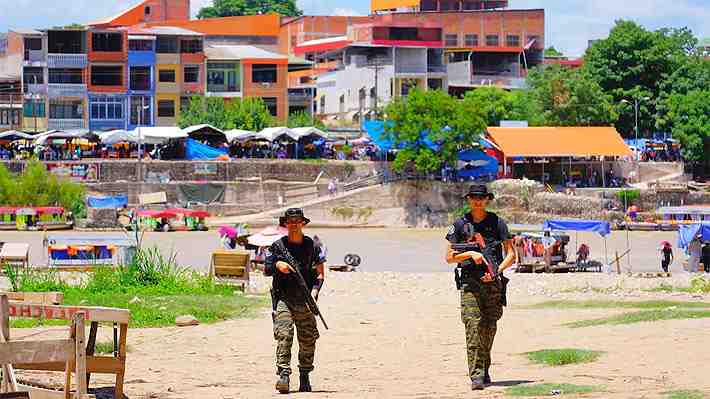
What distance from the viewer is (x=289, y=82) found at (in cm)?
9100

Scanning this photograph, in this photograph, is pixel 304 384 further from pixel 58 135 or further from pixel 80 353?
pixel 58 135

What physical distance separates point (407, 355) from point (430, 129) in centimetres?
4635

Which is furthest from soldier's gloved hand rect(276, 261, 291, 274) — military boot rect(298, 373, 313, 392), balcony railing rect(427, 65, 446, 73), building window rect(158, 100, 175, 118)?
balcony railing rect(427, 65, 446, 73)

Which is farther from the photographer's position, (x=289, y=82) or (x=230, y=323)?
(x=289, y=82)

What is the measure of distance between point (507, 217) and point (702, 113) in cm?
1355

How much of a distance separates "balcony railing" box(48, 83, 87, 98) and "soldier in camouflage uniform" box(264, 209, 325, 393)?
59423 millimetres

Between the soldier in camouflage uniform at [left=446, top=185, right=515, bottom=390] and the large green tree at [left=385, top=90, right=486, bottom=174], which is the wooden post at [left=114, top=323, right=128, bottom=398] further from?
the large green tree at [left=385, top=90, right=486, bottom=174]

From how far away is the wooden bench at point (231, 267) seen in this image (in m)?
25.8

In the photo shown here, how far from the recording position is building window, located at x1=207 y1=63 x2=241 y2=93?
256 feet

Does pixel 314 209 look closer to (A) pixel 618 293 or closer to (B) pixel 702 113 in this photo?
(B) pixel 702 113

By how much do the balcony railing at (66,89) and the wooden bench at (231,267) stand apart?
150ft

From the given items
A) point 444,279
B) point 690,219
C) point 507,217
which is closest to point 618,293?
point 444,279

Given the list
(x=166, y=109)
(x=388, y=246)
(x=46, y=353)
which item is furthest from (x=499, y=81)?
(x=46, y=353)

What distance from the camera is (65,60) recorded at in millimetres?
69938
